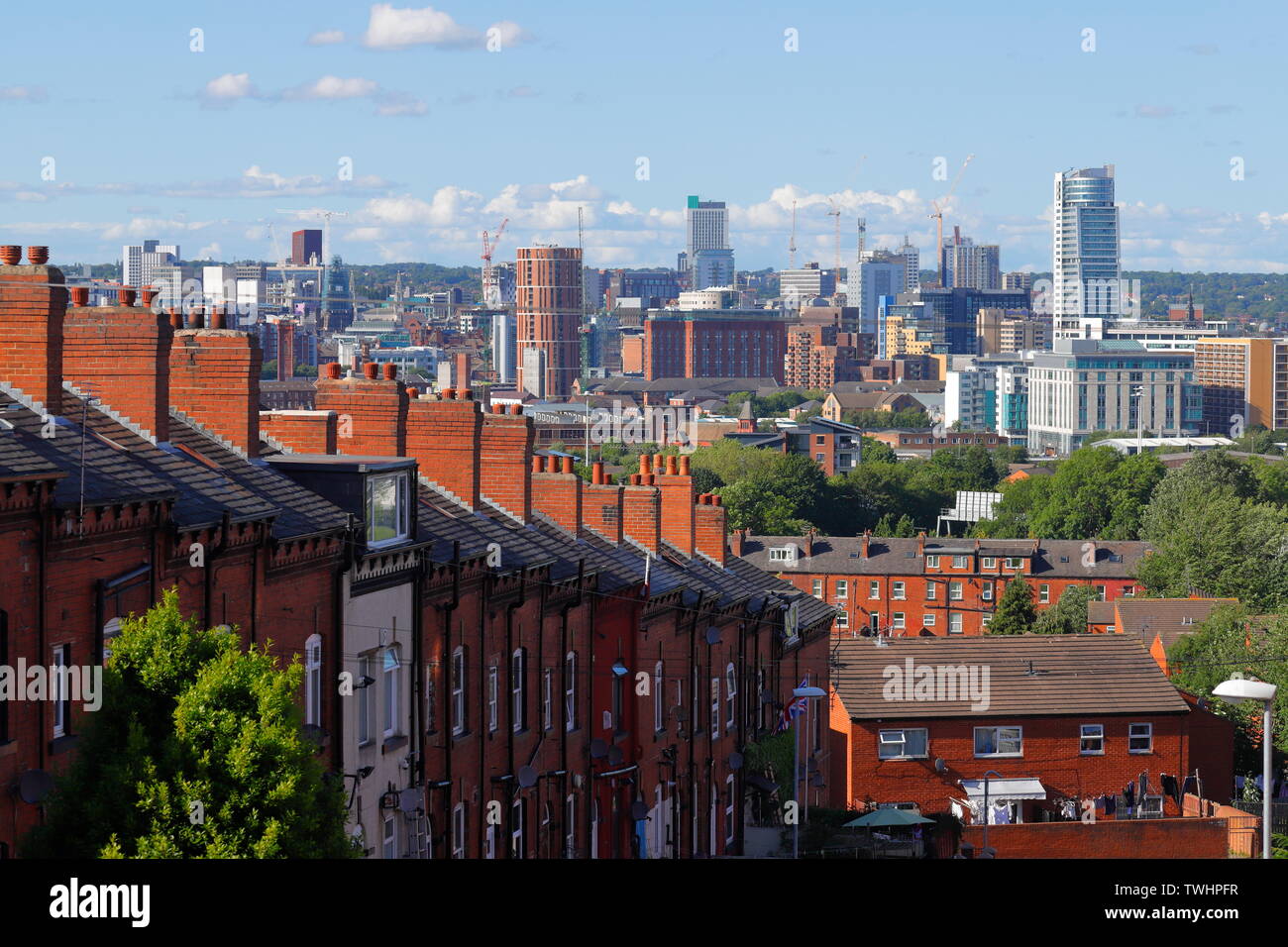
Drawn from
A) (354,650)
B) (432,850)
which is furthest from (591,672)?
(354,650)

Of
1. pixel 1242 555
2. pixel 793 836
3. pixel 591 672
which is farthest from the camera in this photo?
pixel 1242 555

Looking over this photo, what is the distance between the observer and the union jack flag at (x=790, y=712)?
154 ft

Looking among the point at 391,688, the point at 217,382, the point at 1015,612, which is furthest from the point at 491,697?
the point at 1015,612

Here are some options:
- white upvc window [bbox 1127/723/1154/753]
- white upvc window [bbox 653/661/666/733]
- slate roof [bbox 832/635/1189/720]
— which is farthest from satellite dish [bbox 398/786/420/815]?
white upvc window [bbox 1127/723/1154/753]

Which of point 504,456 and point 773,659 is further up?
point 504,456

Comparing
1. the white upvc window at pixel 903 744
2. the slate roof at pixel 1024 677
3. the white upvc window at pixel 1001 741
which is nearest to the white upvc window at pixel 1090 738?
Result: the slate roof at pixel 1024 677

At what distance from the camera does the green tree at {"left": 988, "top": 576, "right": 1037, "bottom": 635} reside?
105 m

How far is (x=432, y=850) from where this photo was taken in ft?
94.1

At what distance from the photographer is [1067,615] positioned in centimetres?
10994

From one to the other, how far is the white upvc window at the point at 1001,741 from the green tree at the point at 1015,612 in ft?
151
